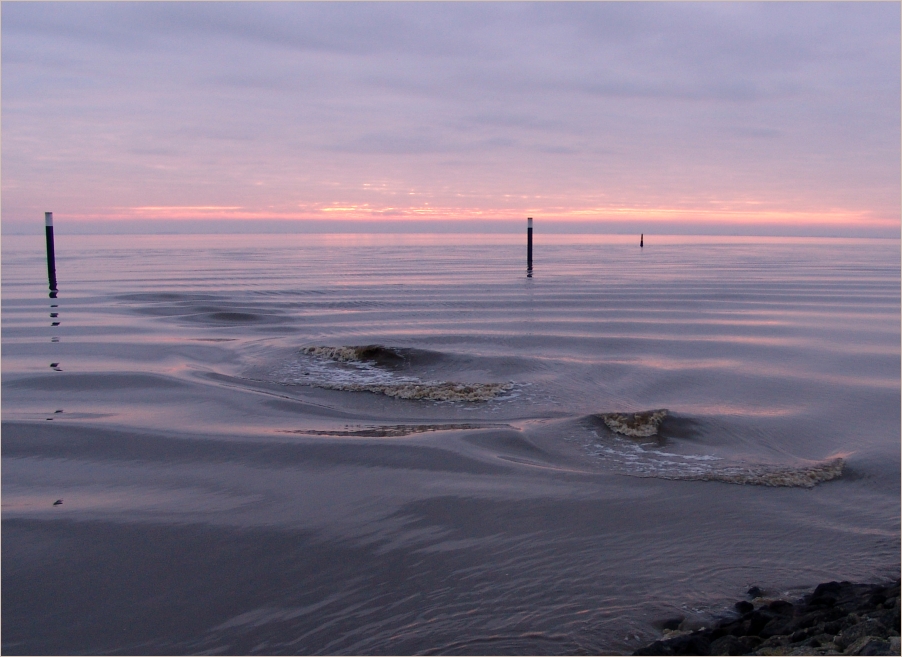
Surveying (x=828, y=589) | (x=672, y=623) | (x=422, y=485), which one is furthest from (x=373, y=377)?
(x=828, y=589)

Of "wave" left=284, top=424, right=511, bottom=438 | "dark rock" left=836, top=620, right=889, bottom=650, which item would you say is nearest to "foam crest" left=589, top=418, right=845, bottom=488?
"wave" left=284, top=424, right=511, bottom=438

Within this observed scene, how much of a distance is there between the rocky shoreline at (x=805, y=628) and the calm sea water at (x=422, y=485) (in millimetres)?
226

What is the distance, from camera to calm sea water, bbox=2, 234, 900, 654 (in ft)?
14.6

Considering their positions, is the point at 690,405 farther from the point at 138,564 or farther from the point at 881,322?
the point at 881,322

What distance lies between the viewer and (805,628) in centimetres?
401

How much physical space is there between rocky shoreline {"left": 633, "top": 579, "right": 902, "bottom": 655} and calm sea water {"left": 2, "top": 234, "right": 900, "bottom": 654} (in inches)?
8.9

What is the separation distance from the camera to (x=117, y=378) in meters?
10.4

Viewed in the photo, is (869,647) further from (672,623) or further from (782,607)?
(672,623)

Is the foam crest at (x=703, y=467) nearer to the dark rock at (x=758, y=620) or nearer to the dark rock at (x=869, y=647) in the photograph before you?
the dark rock at (x=758, y=620)

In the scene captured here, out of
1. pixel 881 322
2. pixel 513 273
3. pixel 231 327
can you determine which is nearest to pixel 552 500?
pixel 231 327

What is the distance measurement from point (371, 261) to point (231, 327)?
24141mm

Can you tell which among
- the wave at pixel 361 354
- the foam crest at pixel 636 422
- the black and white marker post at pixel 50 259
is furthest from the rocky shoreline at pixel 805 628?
the black and white marker post at pixel 50 259

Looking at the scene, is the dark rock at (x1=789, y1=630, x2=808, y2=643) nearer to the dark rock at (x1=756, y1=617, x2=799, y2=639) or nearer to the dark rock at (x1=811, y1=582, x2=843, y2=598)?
the dark rock at (x1=756, y1=617, x2=799, y2=639)

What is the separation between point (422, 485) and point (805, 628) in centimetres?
341
